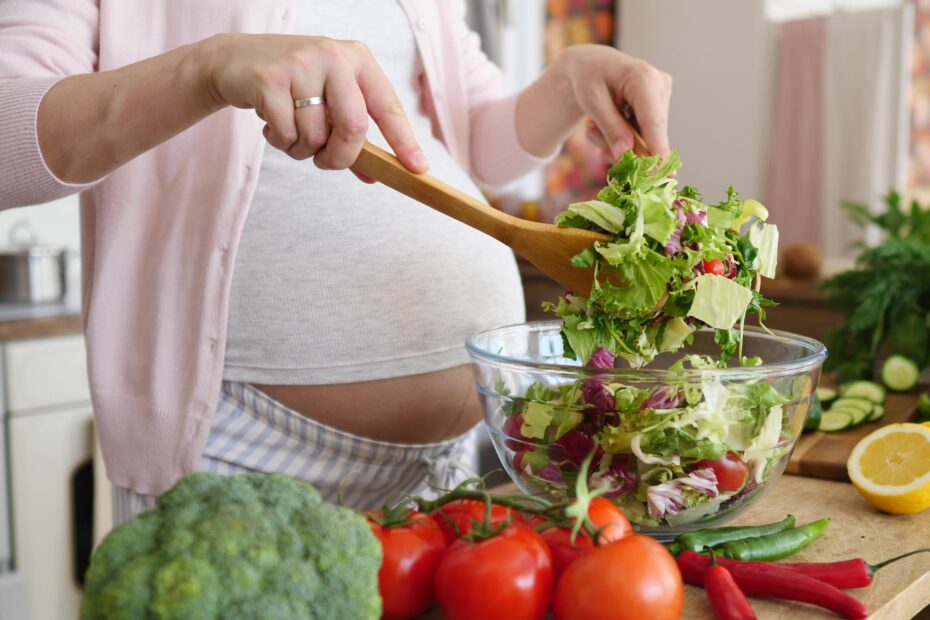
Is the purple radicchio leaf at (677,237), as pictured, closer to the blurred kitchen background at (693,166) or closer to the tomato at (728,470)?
the tomato at (728,470)

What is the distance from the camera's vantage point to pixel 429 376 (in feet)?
3.64

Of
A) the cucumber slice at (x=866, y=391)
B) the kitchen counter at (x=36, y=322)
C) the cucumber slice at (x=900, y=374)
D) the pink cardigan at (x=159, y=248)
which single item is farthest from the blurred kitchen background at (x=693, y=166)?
the pink cardigan at (x=159, y=248)

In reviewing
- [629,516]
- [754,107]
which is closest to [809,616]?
[629,516]

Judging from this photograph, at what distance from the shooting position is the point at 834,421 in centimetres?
133

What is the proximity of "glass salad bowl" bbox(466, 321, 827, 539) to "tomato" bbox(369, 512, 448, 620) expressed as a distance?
0.20m

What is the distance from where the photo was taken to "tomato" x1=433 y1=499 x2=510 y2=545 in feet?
2.31

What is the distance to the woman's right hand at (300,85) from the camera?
0.76 m

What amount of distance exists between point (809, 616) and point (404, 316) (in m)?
0.56

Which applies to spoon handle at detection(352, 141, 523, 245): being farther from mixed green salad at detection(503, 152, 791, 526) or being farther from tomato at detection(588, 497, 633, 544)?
tomato at detection(588, 497, 633, 544)

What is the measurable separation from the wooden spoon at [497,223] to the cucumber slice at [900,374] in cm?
94

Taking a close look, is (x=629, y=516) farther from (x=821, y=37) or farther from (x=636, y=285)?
(x=821, y=37)

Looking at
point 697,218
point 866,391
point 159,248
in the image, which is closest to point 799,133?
point 866,391

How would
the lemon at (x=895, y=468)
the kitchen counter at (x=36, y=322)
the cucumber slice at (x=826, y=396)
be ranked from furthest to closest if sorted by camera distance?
the kitchen counter at (x=36, y=322) < the cucumber slice at (x=826, y=396) < the lemon at (x=895, y=468)

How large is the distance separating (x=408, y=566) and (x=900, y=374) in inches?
49.0
